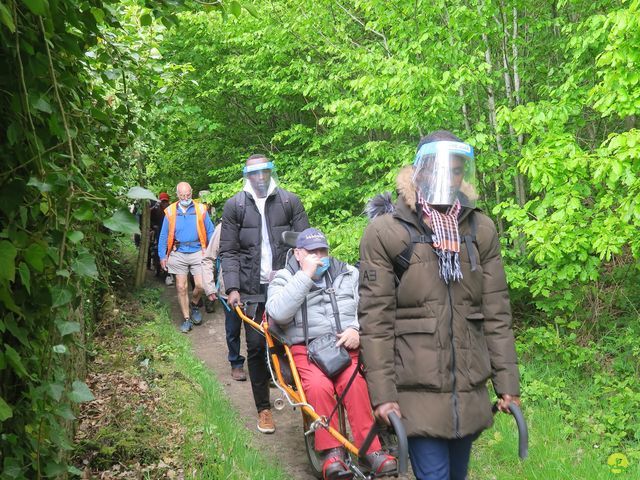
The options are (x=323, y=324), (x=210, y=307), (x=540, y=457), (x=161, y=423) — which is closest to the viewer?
(x=323, y=324)

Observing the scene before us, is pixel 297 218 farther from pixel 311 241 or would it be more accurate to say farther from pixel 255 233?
pixel 311 241

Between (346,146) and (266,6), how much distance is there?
9.04 ft

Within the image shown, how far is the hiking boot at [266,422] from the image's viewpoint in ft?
17.8

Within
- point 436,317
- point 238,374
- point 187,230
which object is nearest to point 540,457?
point 436,317

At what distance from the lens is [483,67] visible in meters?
6.31

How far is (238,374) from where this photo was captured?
714cm

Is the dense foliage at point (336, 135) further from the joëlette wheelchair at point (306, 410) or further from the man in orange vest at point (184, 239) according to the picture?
the joëlette wheelchair at point (306, 410)

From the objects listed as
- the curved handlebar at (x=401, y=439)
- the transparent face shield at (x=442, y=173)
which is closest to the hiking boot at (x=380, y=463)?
the curved handlebar at (x=401, y=439)

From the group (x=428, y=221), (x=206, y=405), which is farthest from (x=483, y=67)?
(x=206, y=405)

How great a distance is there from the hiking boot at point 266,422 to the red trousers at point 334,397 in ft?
4.36

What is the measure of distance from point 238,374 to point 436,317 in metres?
4.76

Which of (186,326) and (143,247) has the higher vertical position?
(143,247)

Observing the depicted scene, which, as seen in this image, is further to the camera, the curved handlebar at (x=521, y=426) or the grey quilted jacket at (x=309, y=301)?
the grey quilted jacket at (x=309, y=301)

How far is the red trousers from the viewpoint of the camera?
3992 millimetres
